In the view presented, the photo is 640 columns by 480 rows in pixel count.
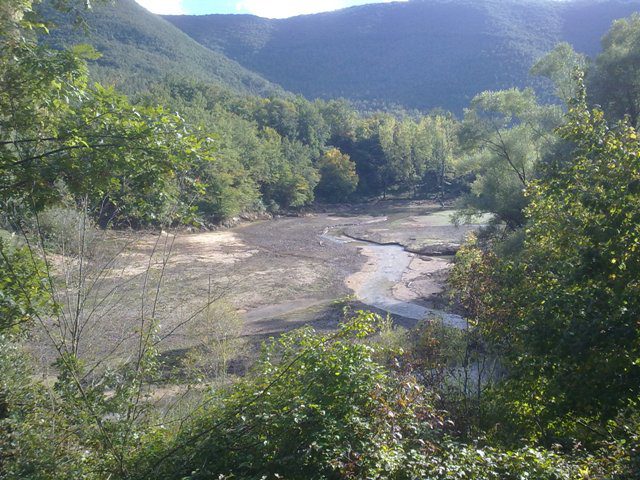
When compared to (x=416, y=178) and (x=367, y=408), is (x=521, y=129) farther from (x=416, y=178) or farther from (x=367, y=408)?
(x=416, y=178)

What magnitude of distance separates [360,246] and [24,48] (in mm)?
36392

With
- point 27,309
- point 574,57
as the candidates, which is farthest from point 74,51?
point 574,57

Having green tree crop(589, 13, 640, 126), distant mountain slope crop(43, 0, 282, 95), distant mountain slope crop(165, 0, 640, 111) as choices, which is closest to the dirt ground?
green tree crop(589, 13, 640, 126)

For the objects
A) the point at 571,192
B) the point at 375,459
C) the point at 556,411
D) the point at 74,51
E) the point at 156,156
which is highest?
the point at 74,51

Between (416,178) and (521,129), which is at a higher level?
(521,129)

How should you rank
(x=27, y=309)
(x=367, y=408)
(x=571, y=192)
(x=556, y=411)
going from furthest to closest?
(x=571, y=192), (x=556, y=411), (x=27, y=309), (x=367, y=408)

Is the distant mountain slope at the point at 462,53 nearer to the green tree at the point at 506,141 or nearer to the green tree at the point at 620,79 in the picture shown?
the green tree at the point at 506,141

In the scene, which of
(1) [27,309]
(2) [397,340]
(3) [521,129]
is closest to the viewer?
(1) [27,309]

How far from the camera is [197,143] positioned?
4742 mm

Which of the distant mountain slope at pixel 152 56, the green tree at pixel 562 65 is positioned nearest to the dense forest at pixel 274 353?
the green tree at pixel 562 65

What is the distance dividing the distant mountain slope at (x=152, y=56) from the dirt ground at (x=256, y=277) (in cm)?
4040

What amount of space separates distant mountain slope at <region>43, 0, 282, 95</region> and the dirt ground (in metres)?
40.4

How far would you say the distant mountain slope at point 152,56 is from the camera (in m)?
98.2

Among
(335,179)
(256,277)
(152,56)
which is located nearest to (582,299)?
(256,277)
